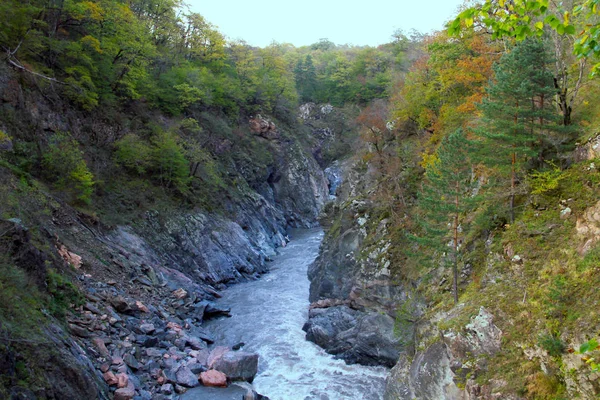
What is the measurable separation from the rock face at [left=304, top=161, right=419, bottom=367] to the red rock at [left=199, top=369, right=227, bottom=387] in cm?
563

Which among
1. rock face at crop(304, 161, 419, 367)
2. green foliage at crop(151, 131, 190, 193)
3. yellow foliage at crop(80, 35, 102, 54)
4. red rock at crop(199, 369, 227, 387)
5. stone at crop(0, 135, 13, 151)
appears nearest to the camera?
red rock at crop(199, 369, 227, 387)

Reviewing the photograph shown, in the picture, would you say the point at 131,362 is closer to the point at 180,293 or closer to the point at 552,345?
the point at 180,293

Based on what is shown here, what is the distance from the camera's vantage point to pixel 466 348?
10625mm

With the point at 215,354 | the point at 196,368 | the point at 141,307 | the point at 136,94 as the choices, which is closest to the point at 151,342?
the point at 196,368

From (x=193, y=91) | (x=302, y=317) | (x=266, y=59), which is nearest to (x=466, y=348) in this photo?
(x=302, y=317)

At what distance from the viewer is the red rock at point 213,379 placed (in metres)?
14.7

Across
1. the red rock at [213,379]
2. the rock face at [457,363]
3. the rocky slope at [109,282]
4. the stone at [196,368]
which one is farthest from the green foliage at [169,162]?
the rock face at [457,363]

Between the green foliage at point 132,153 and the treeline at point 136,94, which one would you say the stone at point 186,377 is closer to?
the treeline at point 136,94

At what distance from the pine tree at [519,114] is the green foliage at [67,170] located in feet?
66.9

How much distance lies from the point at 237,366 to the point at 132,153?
18.3m

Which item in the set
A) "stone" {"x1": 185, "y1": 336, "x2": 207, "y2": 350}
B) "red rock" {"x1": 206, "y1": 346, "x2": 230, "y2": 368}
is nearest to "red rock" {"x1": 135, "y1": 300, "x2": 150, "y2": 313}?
"stone" {"x1": 185, "y1": 336, "x2": 207, "y2": 350}

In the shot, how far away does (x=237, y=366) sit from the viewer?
51.5ft

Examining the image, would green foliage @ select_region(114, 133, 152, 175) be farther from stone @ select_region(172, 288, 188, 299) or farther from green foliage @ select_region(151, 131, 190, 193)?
stone @ select_region(172, 288, 188, 299)

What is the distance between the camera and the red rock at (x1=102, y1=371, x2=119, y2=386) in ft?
39.9
